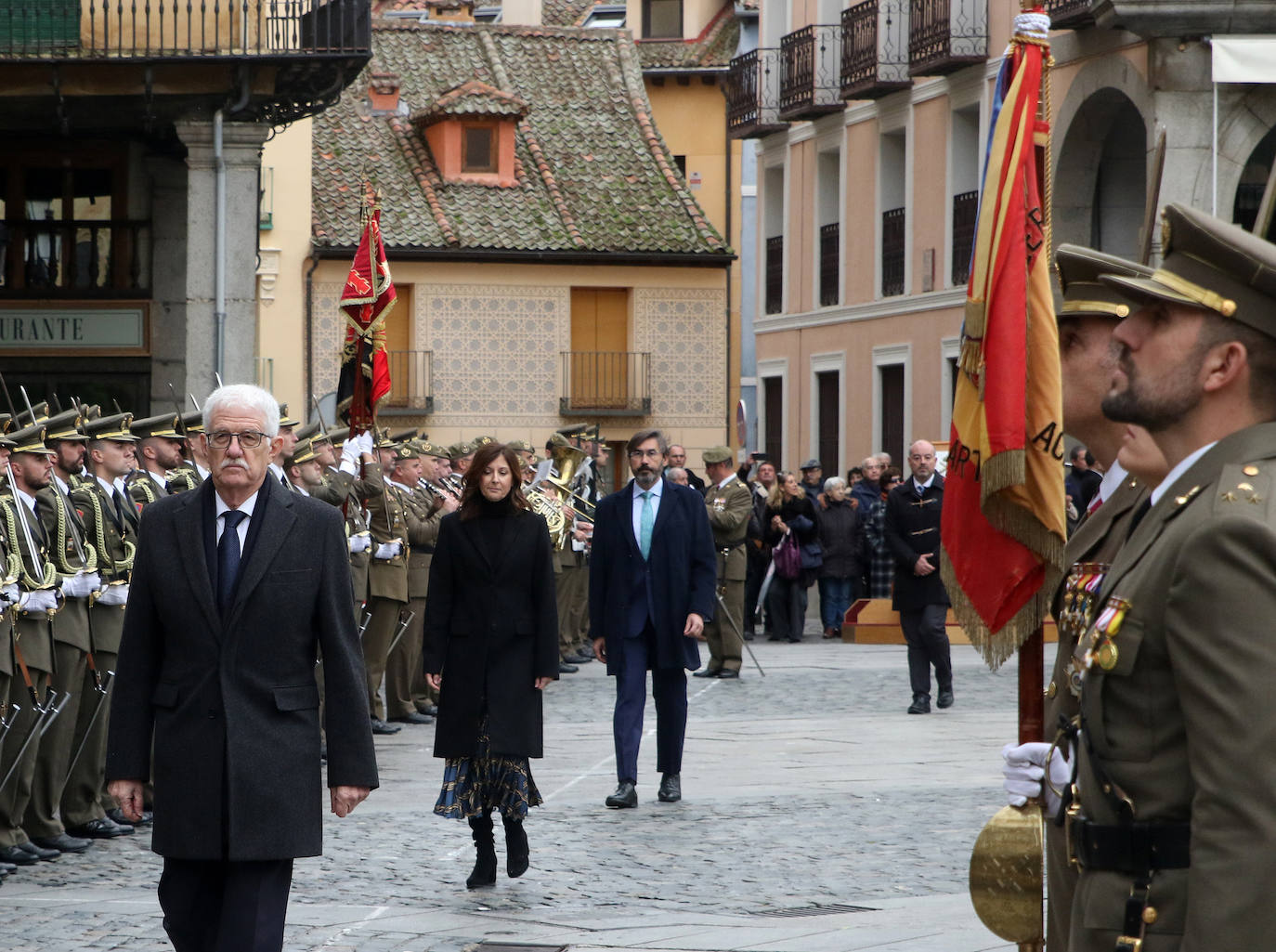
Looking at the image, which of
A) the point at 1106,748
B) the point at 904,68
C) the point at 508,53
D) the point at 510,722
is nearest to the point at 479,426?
the point at 508,53

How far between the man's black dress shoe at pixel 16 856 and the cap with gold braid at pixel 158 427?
11.5 feet

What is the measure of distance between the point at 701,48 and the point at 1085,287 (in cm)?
4219

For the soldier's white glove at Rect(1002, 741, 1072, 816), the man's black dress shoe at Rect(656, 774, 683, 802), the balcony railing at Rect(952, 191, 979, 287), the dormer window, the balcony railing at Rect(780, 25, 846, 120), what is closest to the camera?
the soldier's white glove at Rect(1002, 741, 1072, 816)

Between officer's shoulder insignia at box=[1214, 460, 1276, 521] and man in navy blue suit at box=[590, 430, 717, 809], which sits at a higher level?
officer's shoulder insignia at box=[1214, 460, 1276, 521]

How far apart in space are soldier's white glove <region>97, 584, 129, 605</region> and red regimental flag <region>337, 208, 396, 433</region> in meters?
4.66

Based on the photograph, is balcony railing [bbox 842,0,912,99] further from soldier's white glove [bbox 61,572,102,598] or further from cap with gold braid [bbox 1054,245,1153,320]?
cap with gold braid [bbox 1054,245,1153,320]

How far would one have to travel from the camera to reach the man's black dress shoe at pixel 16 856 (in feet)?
31.3

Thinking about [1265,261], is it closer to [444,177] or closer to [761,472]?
[761,472]

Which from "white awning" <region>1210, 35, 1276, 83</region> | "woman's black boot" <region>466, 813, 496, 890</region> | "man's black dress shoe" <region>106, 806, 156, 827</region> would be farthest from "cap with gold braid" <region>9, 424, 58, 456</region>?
"white awning" <region>1210, 35, 1276, 83</region>

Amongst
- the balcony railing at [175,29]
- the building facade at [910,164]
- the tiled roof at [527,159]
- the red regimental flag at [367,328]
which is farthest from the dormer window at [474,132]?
the red regimental flag at [367,328]

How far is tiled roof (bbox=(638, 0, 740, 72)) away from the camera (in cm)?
4556

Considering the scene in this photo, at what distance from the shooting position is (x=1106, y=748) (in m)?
3.58

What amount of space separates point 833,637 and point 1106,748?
20.5m

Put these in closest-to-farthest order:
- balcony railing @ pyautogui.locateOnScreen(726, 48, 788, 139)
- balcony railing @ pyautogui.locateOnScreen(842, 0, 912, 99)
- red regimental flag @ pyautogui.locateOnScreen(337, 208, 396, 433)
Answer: red regimental flag @ pyautogui.locateOnScreen(337, 208, 396, 433)
balcony railing @ pyautogui.locateOnScreen(842, 0, 912, 99)
balcony railing @ pyautogui.locateOnScreen(726, 48, 788, 139)
